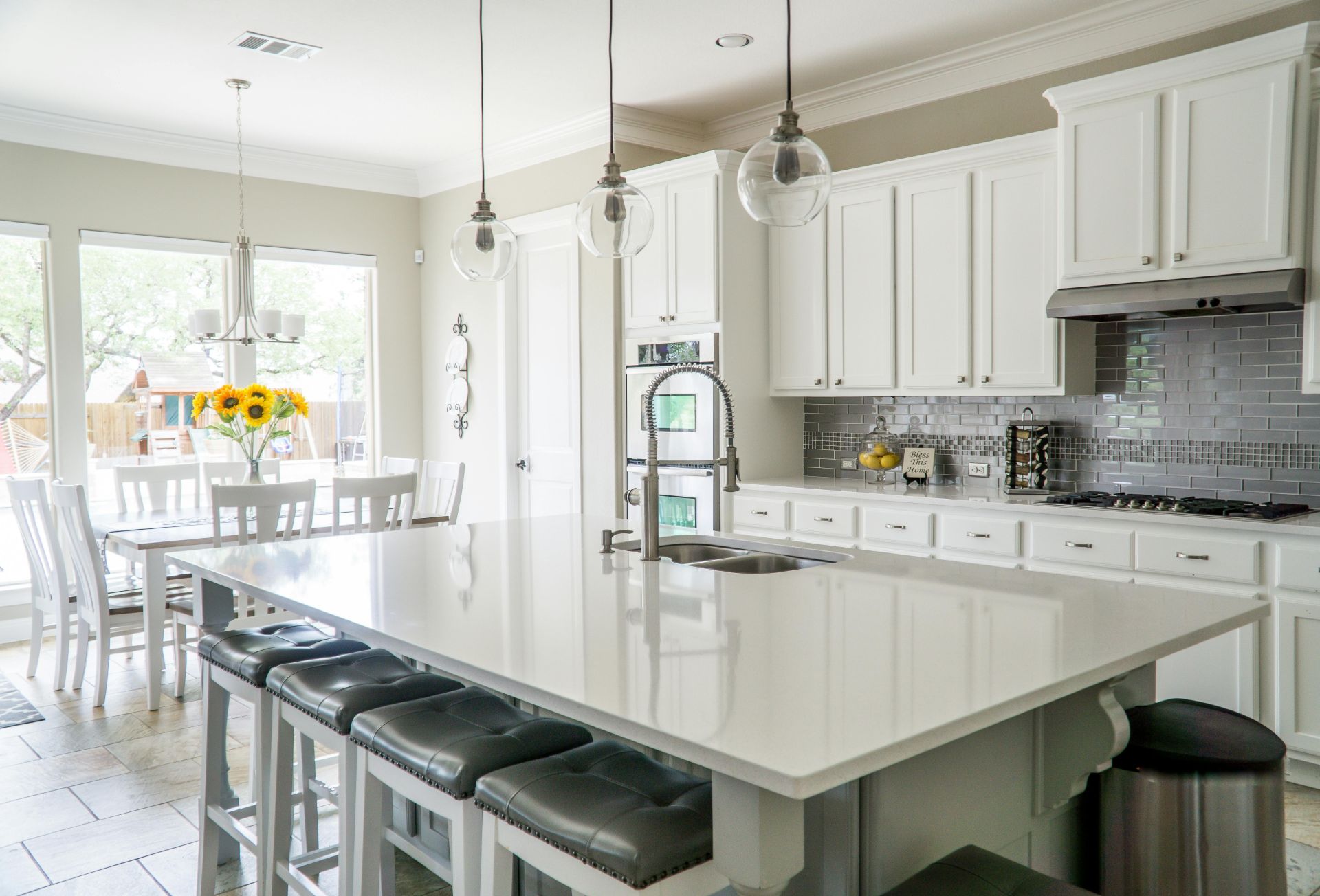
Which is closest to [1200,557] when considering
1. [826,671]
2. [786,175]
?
[786,175]

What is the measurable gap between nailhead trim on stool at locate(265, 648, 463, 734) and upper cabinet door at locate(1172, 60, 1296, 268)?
2.89 m

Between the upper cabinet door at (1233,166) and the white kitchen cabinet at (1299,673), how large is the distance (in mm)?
1161

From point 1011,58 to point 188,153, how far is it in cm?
456

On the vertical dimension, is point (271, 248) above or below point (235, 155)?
below

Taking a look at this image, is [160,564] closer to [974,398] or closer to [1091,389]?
[974,398]

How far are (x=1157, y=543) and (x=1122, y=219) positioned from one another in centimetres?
118

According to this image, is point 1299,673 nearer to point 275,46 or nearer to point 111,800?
point 111,800

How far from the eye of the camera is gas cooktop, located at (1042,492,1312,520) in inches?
124

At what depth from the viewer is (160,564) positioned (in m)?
3.90

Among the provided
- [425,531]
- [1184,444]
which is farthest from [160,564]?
[1184,444]

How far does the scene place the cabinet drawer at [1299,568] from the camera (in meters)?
2.93

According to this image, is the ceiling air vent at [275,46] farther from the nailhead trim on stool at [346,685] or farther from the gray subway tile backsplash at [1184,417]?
the gray subway tile backsplash at [1184,417]

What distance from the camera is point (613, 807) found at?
1.39m

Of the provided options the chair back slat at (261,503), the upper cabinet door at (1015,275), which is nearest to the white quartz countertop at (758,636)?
the chair back slat at (261,503)
